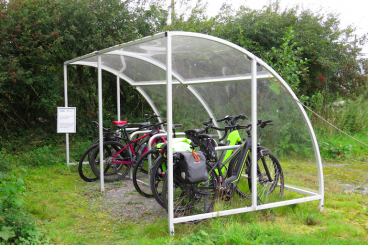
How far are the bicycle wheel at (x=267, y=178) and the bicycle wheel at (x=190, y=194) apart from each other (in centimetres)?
48

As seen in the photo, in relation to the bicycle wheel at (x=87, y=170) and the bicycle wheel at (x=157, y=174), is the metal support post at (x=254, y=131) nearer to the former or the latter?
the bicycle wheel at (x=157, y=174)

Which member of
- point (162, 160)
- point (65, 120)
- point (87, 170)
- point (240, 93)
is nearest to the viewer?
point (162, 160)

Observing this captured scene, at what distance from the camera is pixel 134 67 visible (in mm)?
5801

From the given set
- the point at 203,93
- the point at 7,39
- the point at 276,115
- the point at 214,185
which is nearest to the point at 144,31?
the point at 7,39

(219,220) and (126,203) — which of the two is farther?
(126,203)

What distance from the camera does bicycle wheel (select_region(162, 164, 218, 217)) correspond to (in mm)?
3545

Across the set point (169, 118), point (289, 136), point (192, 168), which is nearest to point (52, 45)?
point (169, 118)

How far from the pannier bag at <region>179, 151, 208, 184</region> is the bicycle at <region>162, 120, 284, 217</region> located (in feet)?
0.27

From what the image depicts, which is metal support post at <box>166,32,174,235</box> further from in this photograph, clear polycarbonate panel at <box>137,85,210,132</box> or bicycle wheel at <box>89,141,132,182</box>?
clear polycarbonate panel at <box>137,85,210,132</box>

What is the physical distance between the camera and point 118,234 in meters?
3.40

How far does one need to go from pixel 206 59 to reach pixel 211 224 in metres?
1.96

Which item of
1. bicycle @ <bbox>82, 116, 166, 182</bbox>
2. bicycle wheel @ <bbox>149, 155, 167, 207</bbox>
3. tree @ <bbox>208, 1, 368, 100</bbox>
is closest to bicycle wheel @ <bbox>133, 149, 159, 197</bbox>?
bicycle @ <bbox>82, 116, 166, 182</bbox>

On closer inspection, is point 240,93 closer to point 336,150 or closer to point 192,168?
point 192,168

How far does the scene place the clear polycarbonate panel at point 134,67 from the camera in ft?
17.4
